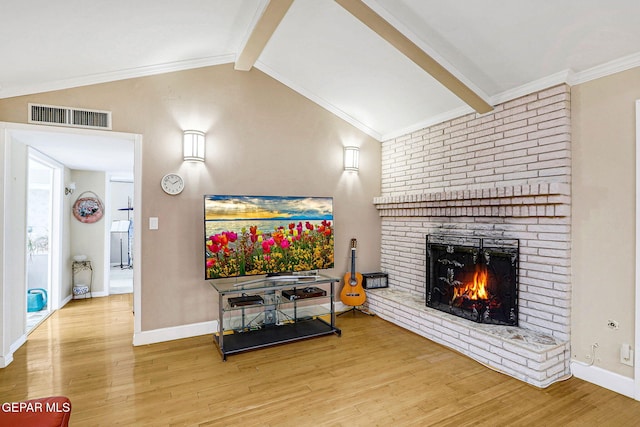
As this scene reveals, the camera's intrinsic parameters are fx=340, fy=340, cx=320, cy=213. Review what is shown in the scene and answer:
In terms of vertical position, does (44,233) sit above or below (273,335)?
above

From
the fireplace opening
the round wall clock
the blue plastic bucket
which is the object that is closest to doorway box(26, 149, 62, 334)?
the blue plastic bucket

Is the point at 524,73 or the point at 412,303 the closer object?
the point at 524,73

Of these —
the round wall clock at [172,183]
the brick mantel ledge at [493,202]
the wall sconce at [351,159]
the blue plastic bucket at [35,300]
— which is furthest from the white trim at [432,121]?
the blue plastic bucket at [35,300]

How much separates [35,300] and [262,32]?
4299 mm

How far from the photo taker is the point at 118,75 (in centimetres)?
321

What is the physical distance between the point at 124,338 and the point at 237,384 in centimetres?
166

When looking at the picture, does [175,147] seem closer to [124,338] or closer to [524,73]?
[124,338]

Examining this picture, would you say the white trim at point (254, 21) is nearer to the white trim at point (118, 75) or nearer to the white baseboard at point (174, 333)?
the white trim at point (118, 75)

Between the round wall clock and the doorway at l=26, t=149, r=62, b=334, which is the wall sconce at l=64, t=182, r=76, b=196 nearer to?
the doorway at l=26, t=149, r=62, b=334

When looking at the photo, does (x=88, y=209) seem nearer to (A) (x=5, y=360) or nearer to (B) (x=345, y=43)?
(A) (x=5, y=360)

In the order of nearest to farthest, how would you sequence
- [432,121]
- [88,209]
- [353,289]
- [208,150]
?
[208,150], [432,121], [353,289], [88,209]

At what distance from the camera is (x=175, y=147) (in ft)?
11.5

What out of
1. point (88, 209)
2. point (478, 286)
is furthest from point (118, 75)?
point (478, 286)

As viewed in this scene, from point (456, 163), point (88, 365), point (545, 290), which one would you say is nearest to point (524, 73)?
point (456, 163)
